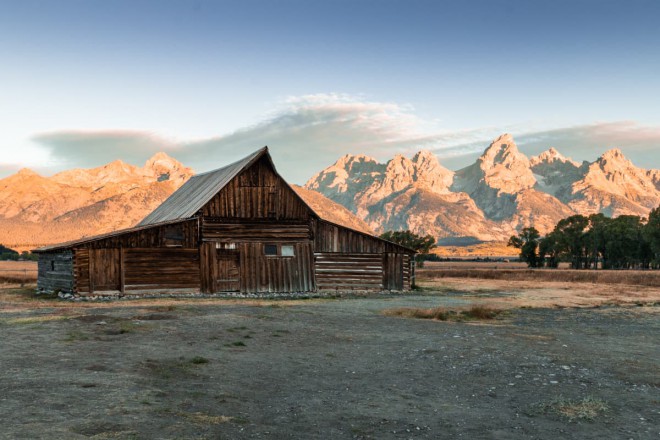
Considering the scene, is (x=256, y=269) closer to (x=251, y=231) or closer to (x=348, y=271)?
(x=251, y=231)

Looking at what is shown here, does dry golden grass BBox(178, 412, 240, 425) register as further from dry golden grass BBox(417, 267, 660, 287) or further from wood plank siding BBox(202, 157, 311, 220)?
dry golden grass BBox(417, 267, 660, 287)

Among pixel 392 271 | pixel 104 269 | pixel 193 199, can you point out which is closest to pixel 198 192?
pixel 193 199

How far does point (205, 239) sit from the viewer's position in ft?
121

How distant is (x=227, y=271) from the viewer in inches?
1471

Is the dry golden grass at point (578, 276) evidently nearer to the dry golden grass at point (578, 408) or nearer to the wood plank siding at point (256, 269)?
the wood plank siding at point (256, 269)

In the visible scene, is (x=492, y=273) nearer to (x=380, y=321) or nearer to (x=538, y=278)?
(x=538, y=278)

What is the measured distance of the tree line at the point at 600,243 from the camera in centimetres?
9099

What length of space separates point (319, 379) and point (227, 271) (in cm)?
2579

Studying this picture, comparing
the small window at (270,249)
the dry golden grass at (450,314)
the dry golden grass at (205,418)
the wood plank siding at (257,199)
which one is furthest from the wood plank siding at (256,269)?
the dry golden grass at (205,418)

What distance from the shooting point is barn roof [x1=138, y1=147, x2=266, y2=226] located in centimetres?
3800

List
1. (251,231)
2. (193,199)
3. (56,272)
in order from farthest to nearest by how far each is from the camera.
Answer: (193,199) < (251,231) < (56,272)

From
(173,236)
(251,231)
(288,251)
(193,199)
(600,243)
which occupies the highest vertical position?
(193,199)

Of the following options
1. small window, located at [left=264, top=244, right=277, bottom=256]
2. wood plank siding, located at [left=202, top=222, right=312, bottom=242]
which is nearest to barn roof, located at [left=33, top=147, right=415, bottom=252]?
wood plank siding, located at [left=202, top=222, right=312, bottom=242]

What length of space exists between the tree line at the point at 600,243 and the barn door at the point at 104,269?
78.3m
